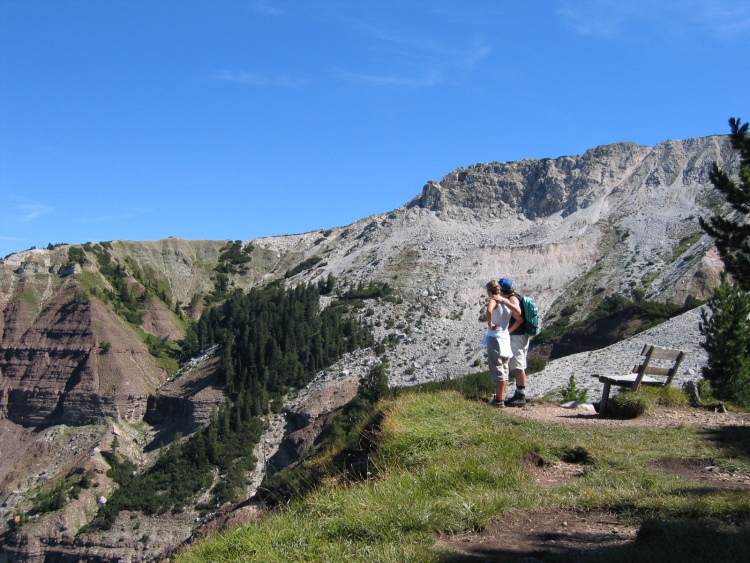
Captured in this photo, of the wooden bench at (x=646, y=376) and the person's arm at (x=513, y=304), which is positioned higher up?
the person's arm at (x=513, y=304)

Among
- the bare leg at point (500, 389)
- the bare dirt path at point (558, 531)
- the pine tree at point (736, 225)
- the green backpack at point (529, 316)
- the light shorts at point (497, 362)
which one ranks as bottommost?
the bare dirt path at point (558, 531)

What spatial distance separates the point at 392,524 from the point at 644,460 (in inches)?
150

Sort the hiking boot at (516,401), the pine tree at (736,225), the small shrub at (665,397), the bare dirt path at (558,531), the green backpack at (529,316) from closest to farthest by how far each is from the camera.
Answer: the bare dirt path at (558,531) < the hiking boot at (516,401) < the green backpack at (529,316) < the small shrub at (665,397) < the pine tree at (736,225)

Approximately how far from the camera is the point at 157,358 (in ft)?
274

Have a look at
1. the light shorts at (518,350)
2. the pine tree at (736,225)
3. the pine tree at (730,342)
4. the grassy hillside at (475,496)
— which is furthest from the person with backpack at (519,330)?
the pine tree at (730,342)

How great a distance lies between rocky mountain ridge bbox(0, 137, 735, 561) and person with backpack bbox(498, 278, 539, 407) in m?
40.7

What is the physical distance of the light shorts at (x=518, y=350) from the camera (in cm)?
1177

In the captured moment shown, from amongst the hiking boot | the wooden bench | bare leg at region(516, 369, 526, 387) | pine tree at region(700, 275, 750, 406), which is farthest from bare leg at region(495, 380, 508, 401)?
pine tree at region(700, 275, 750, 406)

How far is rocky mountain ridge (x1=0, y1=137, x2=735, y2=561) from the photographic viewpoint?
61.7m

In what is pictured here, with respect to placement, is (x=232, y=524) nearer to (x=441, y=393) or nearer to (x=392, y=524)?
(x=392, y=524)

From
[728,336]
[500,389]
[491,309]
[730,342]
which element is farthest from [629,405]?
[728,336]

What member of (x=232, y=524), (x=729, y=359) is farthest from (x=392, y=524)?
(x=729, y=359)

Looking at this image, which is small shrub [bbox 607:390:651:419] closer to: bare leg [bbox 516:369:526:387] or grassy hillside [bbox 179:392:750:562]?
bare leg [bbox 516:369:526:387]

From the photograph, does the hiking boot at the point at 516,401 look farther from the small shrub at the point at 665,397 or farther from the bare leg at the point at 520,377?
the small shrub at the point at 665,397
